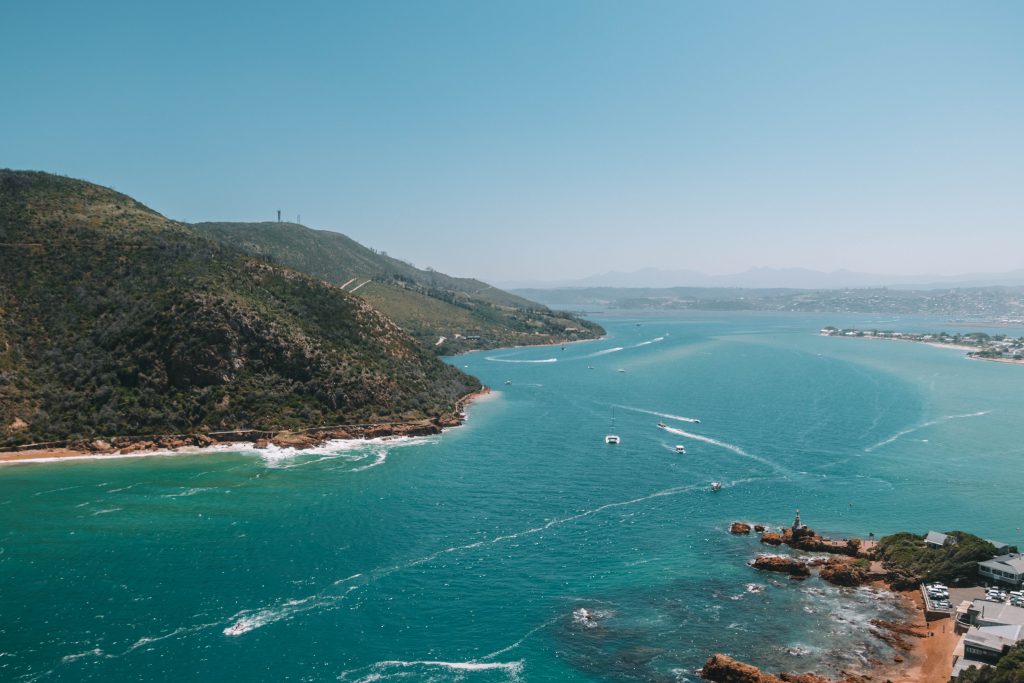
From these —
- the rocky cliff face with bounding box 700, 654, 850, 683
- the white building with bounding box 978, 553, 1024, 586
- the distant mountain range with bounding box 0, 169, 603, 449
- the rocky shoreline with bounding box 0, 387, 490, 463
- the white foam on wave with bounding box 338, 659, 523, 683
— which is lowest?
the white foam on wave with bounding box 338, 659, 523, 683

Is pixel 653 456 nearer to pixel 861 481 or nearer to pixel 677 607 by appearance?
pixel 861 481

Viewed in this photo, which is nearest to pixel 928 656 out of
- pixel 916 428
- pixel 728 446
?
pixel 728 446

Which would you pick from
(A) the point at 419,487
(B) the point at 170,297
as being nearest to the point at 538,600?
(A) the point at 419,487

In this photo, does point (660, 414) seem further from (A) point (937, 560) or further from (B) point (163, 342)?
(B) point (163, 342)

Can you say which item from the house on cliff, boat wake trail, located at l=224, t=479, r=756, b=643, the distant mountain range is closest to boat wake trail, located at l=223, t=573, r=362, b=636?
boat wake trail, located at l=224, t=479, r=756, b=643

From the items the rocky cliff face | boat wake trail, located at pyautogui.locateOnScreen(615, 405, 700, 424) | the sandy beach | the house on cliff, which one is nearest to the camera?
the rocky cliff face

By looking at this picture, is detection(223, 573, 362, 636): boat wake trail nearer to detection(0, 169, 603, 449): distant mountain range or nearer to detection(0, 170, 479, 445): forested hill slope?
detection(0, 169, 603, 449): distant mountain range
